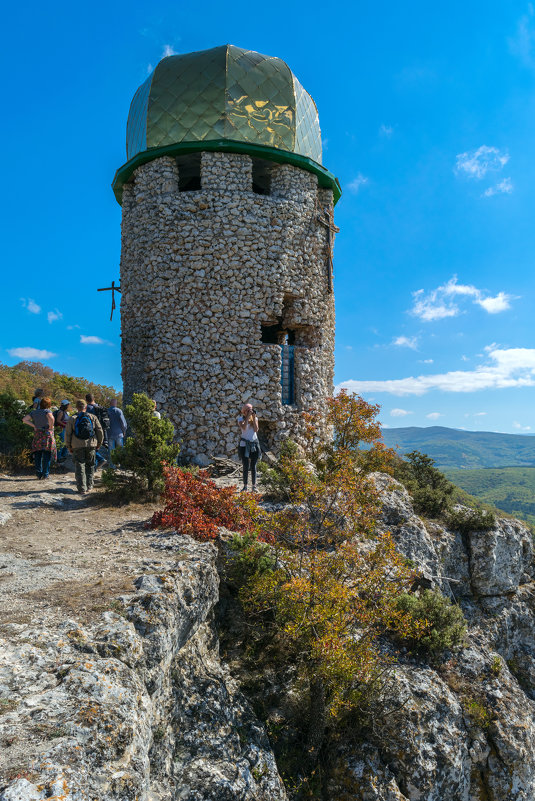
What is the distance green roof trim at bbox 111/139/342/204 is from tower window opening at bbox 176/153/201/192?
0.41m

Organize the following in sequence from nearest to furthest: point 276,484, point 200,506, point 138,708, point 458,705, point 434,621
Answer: point 138,708 < point 458,705 < point 200,506 < point 434,621 < point 276,484

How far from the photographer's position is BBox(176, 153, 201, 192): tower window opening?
15474 mm

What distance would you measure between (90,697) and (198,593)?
8.49 feet

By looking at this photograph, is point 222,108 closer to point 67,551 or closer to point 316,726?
point 67,551

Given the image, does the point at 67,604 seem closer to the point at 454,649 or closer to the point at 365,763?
the point at 365,763

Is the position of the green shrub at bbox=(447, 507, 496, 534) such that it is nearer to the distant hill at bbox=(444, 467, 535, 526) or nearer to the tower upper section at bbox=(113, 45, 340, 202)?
the tower upper section at bbox=(113, 45, 340, 202)

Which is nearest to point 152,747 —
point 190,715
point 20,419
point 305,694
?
point 190,715

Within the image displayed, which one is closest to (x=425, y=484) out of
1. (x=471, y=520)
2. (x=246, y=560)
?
(x=471, y=520)

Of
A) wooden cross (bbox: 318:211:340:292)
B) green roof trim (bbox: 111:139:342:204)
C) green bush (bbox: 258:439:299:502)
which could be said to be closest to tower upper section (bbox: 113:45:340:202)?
green roof trim (bbox: 111:139:342:204)

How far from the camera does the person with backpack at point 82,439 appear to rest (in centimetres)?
1075

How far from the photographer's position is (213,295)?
48.0 ft

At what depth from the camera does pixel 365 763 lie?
710cm

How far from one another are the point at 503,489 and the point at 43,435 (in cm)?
18028

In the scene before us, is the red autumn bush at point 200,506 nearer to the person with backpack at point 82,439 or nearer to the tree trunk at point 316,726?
the person with backpack at point 82,439
